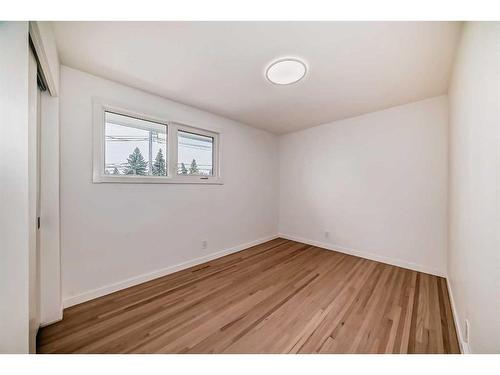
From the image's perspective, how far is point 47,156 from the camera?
4.91 feet

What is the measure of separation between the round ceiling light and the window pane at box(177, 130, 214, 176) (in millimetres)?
1360

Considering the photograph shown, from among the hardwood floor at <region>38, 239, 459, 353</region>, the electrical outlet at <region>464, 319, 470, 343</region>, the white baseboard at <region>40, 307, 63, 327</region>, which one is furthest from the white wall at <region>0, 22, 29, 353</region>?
the electrical outlet at <region>464, 319, 470, 343</region>

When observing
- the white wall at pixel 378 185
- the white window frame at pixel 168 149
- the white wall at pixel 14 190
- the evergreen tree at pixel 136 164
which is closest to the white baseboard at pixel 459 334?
the white wall at pixel 378 185

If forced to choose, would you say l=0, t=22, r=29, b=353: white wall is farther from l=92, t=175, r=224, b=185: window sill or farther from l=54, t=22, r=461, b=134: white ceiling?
l=92, t=175, r=224, b=185: window sill

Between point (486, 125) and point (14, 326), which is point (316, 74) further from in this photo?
point (14, 326)

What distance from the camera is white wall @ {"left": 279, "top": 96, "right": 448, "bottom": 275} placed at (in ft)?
7.78

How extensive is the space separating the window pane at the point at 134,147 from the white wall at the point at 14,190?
1216 mm

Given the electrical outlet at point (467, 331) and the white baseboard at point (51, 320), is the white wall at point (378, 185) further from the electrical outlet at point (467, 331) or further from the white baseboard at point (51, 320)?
the white baseboard at point (51, 320)

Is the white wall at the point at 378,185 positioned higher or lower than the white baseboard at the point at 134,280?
higher

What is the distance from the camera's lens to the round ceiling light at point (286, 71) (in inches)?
65.1

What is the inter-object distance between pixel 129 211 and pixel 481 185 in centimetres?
279

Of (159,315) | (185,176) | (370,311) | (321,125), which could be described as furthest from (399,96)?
(159,315)

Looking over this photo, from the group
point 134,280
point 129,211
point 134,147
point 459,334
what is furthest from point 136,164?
point 459,334

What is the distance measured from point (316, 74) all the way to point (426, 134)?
5.90 feet
